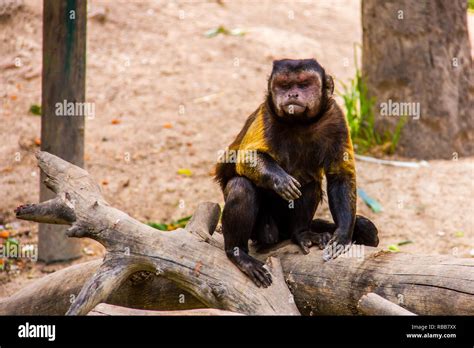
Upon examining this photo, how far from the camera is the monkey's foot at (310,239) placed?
6.06 m

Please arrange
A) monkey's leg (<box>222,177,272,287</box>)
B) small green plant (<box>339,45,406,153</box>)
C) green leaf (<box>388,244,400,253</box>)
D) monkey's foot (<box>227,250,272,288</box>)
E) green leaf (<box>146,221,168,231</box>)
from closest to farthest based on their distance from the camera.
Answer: monkey's foot (<box>227,250,272,288</box>)
monkey's leg (<box>222,177,272,287</box>)
green leaf (<box>388,244,400,253</box>)
green leaf (<box>146,221,168,231</box>)
small green plant (<box>339,45,406,153</box>)

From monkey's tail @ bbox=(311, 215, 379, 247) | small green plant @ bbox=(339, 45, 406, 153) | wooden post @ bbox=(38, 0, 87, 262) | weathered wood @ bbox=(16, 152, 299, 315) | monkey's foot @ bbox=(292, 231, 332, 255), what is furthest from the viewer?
small green plant @ bbox=(339, 45, 406, 153)

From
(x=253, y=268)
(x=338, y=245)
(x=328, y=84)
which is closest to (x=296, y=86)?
(x=328, y=84)

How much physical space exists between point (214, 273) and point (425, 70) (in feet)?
18.2

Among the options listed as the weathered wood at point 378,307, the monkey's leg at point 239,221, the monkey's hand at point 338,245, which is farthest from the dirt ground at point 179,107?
the weathered wood at point 378,307

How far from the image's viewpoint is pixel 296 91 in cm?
593

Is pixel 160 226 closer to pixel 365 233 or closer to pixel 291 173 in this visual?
pixel 291 173

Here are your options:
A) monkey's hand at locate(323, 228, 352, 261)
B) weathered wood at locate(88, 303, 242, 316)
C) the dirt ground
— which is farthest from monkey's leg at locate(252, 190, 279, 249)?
the dirt ground

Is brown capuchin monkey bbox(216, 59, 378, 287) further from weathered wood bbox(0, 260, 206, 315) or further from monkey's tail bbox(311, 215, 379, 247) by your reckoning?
weathered wood bbox(0, 260, 206, 315)

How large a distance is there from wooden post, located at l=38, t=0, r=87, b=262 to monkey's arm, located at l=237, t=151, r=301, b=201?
2828 millimetres

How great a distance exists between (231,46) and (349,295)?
26.9 ft

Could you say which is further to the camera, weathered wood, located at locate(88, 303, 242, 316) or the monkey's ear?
the monkey's ear

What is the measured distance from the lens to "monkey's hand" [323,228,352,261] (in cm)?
581
